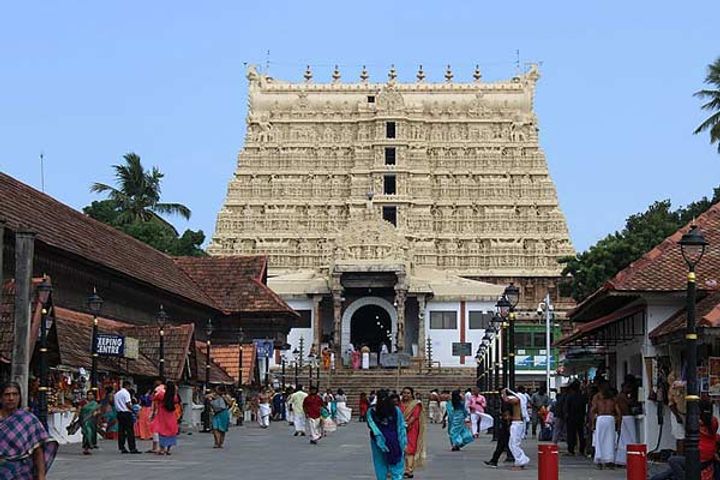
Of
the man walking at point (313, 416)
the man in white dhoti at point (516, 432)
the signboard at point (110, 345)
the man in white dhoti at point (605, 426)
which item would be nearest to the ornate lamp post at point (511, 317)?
the man in white dhoti at point (516, 432)

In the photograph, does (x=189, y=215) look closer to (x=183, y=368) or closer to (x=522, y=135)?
(x=522, y=135)

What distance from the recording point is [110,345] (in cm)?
3516

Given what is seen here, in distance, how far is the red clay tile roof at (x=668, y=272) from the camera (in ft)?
87.0

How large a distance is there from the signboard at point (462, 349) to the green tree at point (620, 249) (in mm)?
9040

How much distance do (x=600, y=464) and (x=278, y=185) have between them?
7607 centimetres

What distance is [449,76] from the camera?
106 meters

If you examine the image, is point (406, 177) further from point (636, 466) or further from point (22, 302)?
point (636, 466)

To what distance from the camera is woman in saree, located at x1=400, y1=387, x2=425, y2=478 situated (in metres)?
24.3

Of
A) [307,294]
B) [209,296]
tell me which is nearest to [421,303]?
[307,294]

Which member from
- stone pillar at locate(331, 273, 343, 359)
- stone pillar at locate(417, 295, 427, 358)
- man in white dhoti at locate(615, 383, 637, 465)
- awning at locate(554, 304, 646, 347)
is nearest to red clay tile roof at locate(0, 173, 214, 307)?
awning at locate(554, 304, 646, 347)

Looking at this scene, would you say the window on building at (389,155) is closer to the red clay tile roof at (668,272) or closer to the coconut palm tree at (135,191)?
the coconut palm tree at (135,191)

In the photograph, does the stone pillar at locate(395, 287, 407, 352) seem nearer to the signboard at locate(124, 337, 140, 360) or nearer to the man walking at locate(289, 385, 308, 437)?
the man walking at locate(289, 385, 308, 437)

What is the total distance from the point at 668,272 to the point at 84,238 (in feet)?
72.2

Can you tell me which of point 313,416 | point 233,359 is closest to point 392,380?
point 233,359
